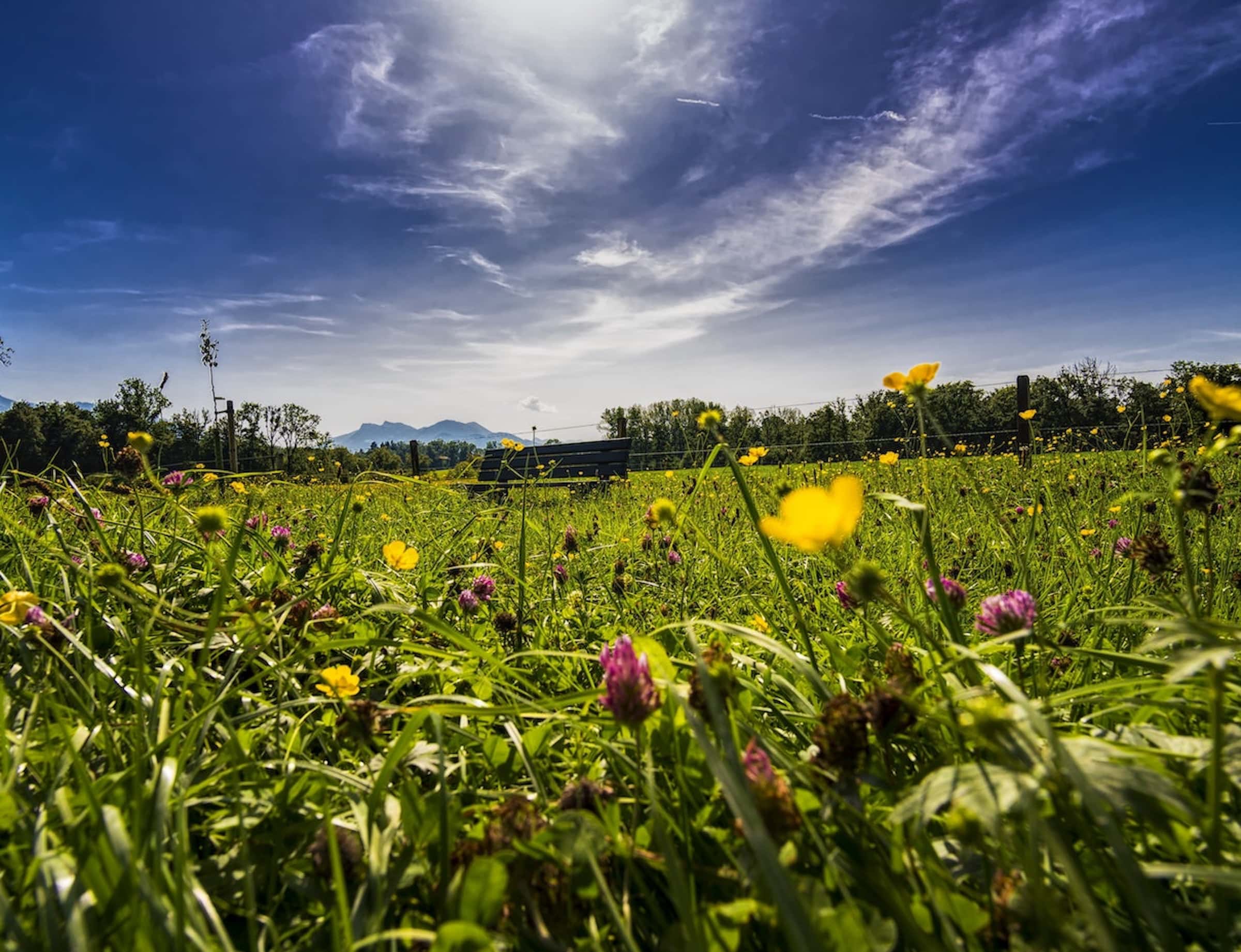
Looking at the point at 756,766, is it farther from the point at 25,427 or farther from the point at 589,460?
the point at 25,427

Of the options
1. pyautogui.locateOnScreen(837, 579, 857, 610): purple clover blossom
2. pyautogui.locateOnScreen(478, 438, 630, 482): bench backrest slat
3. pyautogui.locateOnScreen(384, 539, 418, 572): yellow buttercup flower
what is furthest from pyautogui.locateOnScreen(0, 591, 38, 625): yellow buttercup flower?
pyautogui.locateOnScreen(478, 438, 630, 482): bench backrest slat

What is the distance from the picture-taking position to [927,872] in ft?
1.63

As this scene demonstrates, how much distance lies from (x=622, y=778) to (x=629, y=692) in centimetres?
23

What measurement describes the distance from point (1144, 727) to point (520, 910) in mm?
649

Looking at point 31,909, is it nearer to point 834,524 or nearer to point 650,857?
point 650,857

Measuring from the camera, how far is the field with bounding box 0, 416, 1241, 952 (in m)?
0.44

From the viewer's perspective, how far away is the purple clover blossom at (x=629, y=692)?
580 mm

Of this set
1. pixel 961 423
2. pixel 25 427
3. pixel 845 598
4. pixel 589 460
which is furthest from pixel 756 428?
pixel 25 427

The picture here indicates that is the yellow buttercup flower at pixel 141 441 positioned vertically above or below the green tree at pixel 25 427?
below

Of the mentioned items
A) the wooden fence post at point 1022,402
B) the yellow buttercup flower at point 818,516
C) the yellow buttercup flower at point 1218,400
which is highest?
the wooden fence post at point 1022,402

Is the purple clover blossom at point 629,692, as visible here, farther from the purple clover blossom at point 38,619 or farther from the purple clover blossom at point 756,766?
the purple clover blossom at point 38,619

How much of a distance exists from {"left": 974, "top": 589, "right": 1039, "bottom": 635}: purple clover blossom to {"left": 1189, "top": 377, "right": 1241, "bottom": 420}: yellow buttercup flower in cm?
29

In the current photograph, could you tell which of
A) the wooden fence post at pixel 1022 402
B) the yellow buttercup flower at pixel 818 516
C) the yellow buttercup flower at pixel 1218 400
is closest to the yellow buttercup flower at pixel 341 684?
the yellow buttercup flower at pixel 818 516

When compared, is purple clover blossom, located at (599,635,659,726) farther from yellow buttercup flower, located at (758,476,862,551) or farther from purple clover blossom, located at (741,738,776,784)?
yellow buttercup flower, located at (758,476,862,551)
